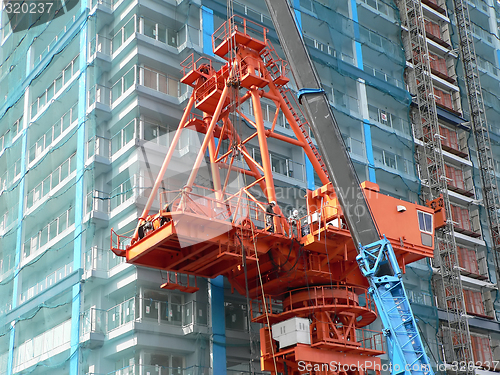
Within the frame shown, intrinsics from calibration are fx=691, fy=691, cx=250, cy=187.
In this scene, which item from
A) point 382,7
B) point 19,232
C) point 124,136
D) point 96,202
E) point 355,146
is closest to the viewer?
point 96,202

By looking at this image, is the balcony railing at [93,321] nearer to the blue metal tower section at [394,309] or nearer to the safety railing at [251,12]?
the blue metal tower section at [394,309]

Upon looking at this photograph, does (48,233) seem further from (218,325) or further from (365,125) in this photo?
(365,125)

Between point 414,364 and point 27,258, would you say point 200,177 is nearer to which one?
point 27,258

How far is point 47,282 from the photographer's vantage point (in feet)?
118

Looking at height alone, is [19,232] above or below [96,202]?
above

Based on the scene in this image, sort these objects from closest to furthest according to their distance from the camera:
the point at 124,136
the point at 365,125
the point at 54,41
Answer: the point at 124,136
the point at 54,41
the point at 365,125

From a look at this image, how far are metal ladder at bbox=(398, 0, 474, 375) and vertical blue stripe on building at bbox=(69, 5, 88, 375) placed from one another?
24.0 meters

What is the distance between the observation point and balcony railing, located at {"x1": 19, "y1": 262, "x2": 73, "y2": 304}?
34.7 metres

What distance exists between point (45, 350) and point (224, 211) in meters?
12.9

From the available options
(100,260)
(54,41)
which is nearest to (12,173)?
(54,41)

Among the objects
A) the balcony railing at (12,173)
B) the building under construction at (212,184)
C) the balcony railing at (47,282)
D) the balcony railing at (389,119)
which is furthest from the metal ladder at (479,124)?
the balcony railing at (12,173)

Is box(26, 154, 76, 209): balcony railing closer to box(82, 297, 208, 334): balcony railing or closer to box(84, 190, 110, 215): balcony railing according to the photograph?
box(84, 190, 110, 215): balcony railing

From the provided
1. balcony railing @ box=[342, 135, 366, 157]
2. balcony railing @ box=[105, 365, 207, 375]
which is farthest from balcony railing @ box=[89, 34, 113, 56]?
balcony railing @ box=[105, 365, 207, 375]

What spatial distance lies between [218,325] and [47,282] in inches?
391
